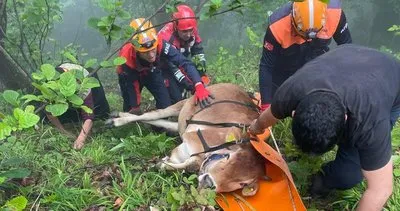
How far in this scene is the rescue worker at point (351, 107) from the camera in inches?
83.1

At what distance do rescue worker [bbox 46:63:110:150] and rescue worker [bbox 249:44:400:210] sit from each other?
2.57m

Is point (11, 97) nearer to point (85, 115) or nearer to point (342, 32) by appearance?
point (85, 115)

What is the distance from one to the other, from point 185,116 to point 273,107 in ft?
5.91

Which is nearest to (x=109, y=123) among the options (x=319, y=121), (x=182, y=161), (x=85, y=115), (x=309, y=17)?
(x=85, y=115)

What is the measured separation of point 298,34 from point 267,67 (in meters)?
0.48

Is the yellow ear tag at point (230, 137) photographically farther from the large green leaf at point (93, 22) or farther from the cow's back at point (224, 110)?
the large green leaf at point (93, 22)

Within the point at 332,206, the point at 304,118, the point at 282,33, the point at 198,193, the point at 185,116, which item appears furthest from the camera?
the point at 185,116

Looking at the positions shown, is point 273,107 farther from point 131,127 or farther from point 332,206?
point 131,127

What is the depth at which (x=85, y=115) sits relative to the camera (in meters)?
4.54

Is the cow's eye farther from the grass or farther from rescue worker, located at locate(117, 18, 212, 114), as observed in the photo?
rescue worker, located at locate(117, 18, 212, 114)

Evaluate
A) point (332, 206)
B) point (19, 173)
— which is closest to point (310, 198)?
point (332, 206)

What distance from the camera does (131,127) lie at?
4.94 m

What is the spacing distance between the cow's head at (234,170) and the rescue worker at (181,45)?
6.97 feet

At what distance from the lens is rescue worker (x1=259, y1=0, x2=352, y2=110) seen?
12.6 ft
